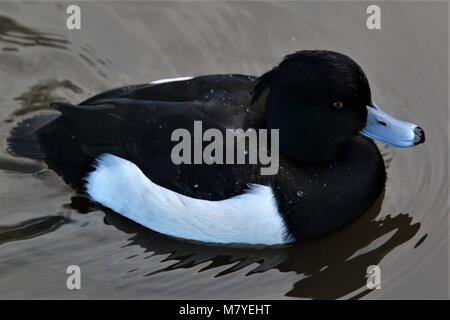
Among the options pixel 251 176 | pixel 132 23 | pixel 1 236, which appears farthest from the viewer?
pixel 132 23

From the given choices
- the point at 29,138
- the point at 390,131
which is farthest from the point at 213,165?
the point at 29,138

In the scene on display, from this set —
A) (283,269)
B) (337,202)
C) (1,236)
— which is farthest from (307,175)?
(1,236)

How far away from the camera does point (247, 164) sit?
245 inches

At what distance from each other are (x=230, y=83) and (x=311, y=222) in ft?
3.75

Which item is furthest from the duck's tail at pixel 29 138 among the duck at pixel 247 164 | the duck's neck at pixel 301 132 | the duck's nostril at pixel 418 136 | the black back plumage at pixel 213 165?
the duck's nostril at pixel 418 136

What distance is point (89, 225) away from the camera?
6832mm

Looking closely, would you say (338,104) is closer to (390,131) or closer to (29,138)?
(390,131)

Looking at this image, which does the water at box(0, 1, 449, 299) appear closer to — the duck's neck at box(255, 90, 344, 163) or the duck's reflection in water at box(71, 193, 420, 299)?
the duck's reflection in water at box(71, 193, 420, 299)

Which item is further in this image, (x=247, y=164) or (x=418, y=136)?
(x=418, y=136)

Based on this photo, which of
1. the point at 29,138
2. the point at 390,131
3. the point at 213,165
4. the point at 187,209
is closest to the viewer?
the point at 213,165

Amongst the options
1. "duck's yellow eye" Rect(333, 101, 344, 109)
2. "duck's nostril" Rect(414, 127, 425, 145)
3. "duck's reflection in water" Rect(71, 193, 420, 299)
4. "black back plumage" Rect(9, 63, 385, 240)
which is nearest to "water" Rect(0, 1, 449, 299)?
"duck's reflection in water" Rect(71, 193, 420, 299)

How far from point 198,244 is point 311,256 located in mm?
802

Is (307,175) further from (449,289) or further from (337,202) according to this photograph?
(449,289)

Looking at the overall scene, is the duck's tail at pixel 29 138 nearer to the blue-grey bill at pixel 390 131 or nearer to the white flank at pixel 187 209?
the white flank at pixel 187 209
